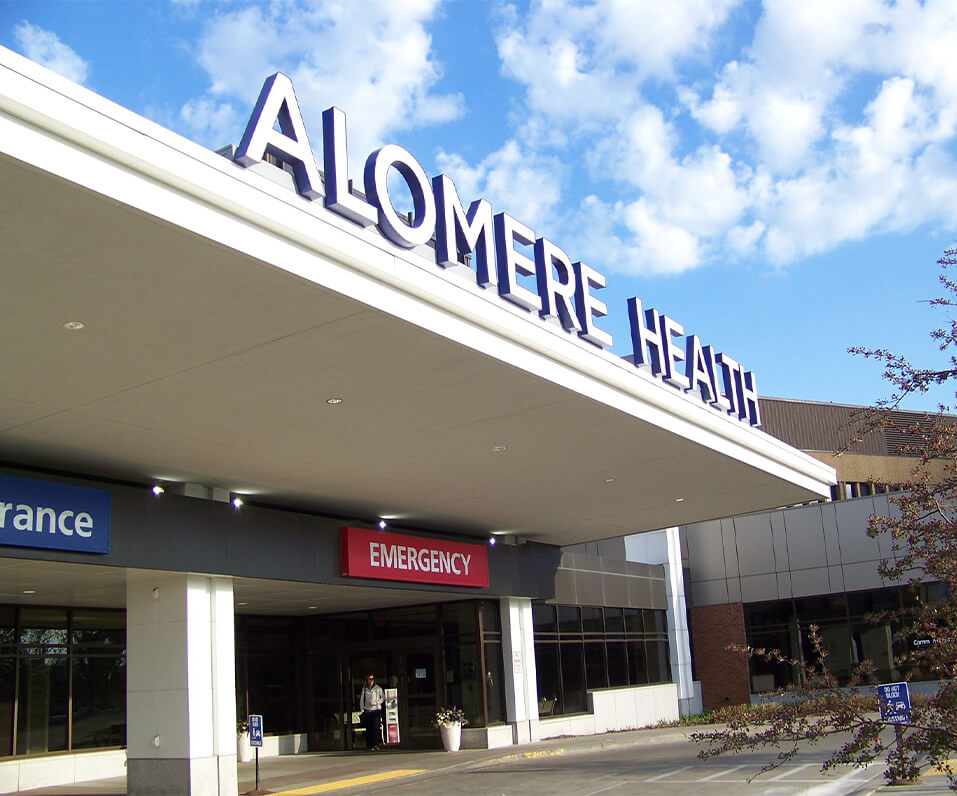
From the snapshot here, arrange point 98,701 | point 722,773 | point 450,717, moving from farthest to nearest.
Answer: point 450,717 < point 98,701 < point 722,773

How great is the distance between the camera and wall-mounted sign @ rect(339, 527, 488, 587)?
1752 centimetres

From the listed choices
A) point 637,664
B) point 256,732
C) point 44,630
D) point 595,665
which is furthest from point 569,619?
point 44,630

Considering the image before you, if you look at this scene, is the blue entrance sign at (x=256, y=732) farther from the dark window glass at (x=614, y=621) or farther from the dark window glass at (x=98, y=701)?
the dark window glass at (x=614, y=621)

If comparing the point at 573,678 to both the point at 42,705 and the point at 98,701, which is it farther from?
the point at 42,705

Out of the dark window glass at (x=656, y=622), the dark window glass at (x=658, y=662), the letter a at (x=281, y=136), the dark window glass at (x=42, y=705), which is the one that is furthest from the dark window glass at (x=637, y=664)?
the letter a at (x=281, y=136)

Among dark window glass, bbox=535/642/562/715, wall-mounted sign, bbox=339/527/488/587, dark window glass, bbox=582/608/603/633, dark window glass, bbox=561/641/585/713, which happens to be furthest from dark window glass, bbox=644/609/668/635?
wall-mounted sign, bbox=339/527/488/587

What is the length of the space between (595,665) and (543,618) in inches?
124

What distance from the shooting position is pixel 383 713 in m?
23.4

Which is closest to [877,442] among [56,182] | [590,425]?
[590,425]

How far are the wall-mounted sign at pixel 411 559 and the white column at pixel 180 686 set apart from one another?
2.53 m

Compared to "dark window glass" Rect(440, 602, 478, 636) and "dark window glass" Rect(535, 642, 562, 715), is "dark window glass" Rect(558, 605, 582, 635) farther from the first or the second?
"dark window glass" Rect(440, 602, 478, 636)

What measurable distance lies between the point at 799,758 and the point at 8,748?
13.7 metres

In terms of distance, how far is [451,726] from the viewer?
2167 cm

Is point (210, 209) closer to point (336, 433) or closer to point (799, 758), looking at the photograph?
point (336, 433)
